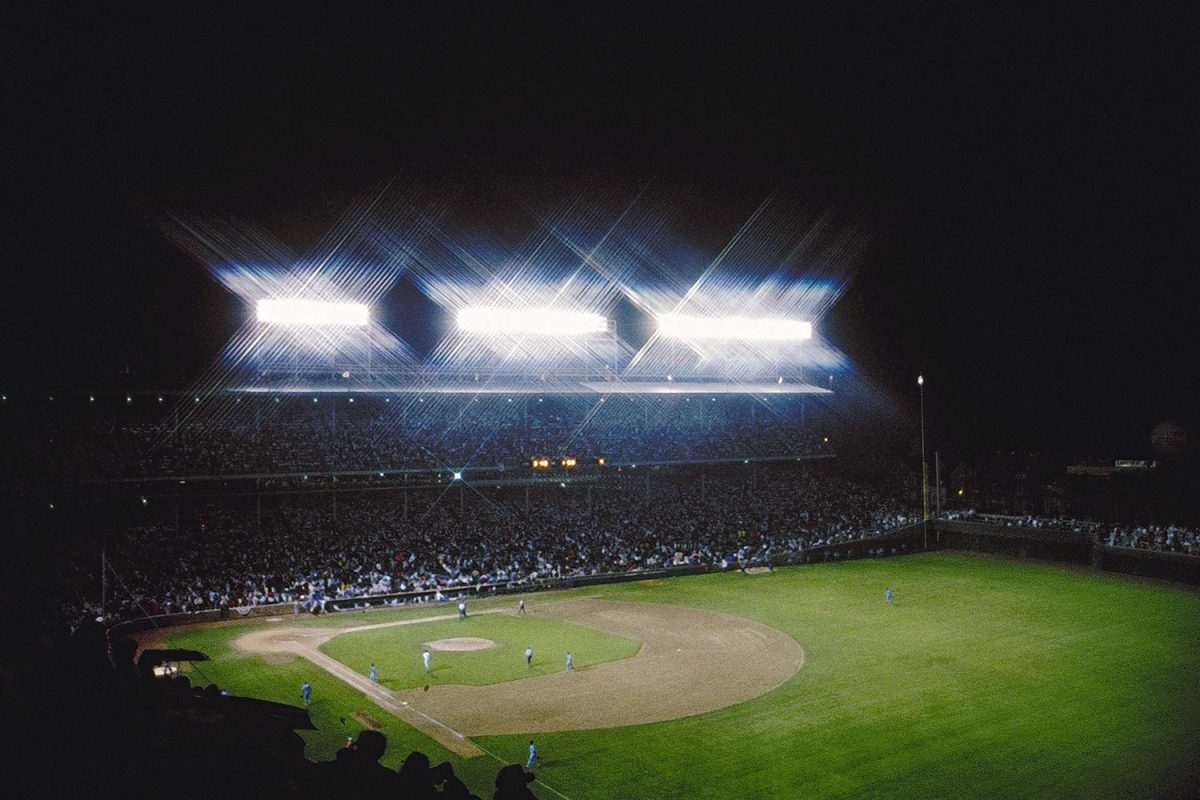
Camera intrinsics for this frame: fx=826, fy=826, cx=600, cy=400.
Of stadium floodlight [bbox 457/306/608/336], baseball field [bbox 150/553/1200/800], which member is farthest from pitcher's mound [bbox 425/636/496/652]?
stadium floodlight [bbox 457/306/608/336]

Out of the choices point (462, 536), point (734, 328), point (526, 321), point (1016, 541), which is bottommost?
point (462, 536)

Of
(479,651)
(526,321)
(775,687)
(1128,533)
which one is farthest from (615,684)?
(1128,533)

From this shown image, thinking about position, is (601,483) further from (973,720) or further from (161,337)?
(973,720)

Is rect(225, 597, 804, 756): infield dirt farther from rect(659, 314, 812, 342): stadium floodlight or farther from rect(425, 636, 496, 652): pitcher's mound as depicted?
rect(659, 314, 812, 342): stadium floodlight

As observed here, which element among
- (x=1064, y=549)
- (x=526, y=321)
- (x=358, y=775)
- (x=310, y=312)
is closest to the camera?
(x=358, y=775)

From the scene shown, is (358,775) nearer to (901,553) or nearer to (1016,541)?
(901,553)

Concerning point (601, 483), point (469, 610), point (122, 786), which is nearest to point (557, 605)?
point (469, 610)

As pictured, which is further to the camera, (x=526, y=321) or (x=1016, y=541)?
(x=1016, y=541)

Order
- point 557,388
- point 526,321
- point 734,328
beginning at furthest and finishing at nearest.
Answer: point 734,328, point 557,388, point 526,321
